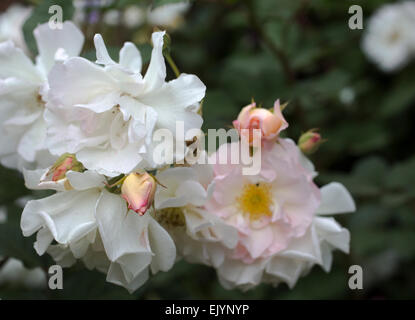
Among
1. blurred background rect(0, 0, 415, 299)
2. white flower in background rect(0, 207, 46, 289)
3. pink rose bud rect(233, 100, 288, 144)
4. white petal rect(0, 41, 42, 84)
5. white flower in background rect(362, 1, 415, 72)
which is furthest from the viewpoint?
white flower in background rect(362, 1, 415, 72)

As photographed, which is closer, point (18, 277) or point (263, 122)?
point (263, 122)

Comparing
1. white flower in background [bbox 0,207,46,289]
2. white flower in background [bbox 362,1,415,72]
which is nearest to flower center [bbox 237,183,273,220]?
white flower in background [bbox 0,207,46,289]

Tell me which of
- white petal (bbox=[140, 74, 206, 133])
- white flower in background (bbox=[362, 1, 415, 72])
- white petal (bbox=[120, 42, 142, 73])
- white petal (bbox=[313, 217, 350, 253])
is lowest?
white petal (bbox=[313, 217, 350, 253])

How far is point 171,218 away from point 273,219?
7.1 inches

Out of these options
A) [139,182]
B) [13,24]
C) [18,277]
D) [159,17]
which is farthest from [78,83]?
[159,17]

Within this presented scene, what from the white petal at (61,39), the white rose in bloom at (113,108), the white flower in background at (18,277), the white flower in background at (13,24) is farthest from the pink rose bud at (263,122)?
the white flower in background at (13,24)

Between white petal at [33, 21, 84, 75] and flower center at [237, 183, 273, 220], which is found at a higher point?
white petal at [33, 21, 84, 75]

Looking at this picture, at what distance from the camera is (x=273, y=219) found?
925mm

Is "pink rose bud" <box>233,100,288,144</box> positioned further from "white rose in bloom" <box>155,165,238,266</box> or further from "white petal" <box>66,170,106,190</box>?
"white petal" <box>66,170,106,190</box>

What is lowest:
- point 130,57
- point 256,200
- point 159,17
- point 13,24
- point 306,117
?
point 256,200

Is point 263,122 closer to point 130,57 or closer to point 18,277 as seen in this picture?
point 130,57

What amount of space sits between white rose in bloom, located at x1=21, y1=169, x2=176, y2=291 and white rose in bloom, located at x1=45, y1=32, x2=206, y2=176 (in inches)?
1.8

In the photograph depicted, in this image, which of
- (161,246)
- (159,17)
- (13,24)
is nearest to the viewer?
(161,246)

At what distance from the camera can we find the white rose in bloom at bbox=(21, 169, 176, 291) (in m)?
0.74
